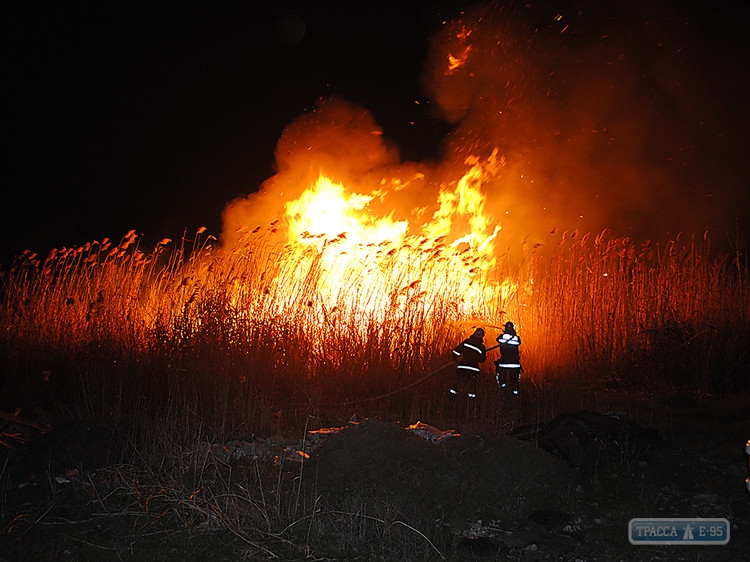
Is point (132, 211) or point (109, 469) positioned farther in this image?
point (132, 211)

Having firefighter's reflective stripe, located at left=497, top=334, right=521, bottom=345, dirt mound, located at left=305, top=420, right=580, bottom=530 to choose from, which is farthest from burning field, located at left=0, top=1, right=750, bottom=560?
firefighter's reflective stripe, located at left=497, top=334, right=521, bottom=345

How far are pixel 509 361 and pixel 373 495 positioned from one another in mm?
3297

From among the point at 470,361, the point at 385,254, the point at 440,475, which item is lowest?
the point at 440,475

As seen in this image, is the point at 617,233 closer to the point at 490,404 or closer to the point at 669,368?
the point at 669,368

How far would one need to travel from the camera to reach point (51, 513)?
4.54 m

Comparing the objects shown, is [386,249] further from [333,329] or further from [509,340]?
[509,340]

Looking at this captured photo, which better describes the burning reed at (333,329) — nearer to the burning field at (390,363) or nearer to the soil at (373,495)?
the burning field at (390,363)

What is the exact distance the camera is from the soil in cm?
411

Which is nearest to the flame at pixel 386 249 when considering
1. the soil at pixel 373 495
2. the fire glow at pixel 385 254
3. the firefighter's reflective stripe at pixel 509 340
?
the fire glow at pixel 385 254

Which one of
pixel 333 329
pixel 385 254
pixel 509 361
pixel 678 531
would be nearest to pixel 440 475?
pixel 678 531

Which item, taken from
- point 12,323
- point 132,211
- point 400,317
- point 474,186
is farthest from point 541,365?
point 132,211

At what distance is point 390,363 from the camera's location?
26.6 ft

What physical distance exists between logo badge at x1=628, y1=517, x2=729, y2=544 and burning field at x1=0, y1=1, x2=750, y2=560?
114 millimetres

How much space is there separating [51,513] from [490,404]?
427 centimetres
